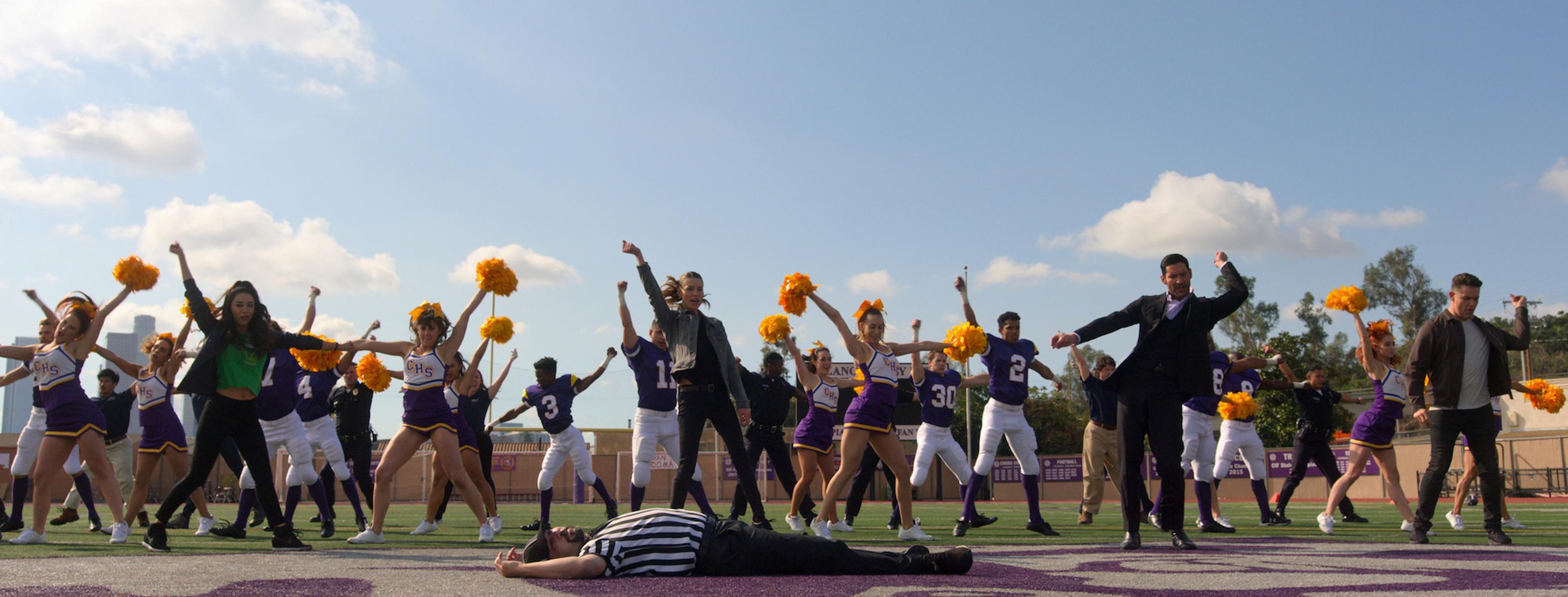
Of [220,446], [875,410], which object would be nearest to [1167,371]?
[875,410]

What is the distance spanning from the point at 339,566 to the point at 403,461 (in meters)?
2.38

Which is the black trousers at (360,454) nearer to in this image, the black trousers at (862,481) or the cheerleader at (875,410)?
the black trousers at (862,481)

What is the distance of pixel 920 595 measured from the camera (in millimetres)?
4012

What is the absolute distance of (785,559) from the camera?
4.69 meters

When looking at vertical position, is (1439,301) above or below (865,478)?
above

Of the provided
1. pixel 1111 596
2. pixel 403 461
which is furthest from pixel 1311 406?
pixel 403 461

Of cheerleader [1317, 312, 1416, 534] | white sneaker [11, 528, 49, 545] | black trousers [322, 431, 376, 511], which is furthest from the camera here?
black trousers [322, 431, 376, 511]

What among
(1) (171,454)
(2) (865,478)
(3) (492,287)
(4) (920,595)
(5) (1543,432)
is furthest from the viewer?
(5) (1543,432)

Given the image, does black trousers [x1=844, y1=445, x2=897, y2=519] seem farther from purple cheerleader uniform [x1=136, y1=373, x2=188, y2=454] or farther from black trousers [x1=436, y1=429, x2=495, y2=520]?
purple cheerleader uniform [x1=136, y1=373, x2=188, y2=454]

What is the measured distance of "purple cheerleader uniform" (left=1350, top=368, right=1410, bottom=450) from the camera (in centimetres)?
920

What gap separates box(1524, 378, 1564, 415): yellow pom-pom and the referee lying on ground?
9233 millimetres

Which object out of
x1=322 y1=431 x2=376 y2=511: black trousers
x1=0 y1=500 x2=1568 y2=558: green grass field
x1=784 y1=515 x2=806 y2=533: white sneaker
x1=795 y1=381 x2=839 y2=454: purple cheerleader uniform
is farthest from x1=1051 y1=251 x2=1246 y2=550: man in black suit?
x1=322 y1=431 x2=376 y2=511: black trousers

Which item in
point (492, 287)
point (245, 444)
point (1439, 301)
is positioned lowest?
point (245, 444)

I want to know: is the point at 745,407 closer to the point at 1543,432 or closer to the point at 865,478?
the point at 865,478
